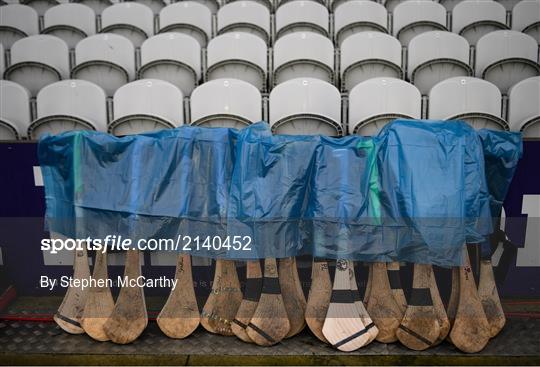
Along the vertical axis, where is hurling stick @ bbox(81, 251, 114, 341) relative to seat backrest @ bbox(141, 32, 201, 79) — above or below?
below

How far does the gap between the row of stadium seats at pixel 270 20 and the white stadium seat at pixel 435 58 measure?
530 millimetres

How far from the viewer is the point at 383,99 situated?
5492mm

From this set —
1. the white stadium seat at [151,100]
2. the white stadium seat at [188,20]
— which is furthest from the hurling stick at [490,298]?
the white stadium seat at [188,20]

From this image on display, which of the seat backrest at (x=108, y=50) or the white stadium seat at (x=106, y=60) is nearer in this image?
the white stadium seat at (x=106, y=60)

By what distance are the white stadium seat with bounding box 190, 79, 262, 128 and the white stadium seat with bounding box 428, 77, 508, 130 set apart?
5.38 feet

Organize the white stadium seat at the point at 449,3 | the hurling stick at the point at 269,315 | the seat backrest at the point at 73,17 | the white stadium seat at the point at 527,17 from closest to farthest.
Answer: the hurling stick at the point at 269,315, the white stadium seat at the point at 527,17, the seat backrest at the point at 73,17, the white stadium seat at the point at 449,3

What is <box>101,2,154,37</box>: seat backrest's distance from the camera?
7.03 meters

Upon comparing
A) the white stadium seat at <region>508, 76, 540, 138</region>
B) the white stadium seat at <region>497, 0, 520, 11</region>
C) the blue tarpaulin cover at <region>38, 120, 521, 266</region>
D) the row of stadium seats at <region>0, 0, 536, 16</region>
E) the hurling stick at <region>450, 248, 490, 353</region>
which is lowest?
the hurling stick at <region>450, 248, 490, 353</region>

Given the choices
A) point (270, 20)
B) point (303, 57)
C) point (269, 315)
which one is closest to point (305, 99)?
point (303, 57)

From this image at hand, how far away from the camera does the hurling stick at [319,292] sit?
12.6 ft

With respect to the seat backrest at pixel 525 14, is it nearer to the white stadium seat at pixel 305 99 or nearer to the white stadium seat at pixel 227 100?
the white stadium seat at pixel 305 99

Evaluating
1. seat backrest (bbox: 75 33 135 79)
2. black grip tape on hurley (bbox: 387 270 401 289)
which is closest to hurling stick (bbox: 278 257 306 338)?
black grip tape on hurley (bbox: 387 270 401 289)

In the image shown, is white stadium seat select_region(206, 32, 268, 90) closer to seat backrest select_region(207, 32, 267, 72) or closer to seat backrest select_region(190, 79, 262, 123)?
seat backrest select_region(207, 32, 267, 72)

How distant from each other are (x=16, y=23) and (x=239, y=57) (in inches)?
110
